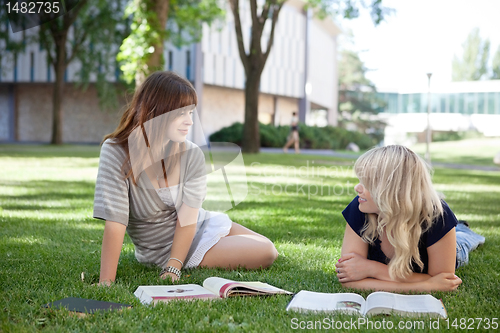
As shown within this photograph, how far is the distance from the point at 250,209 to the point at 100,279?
335 cm

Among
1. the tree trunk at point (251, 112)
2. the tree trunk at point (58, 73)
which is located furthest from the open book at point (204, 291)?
the tree trunk at point (58, 73)

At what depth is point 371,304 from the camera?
2.30 m

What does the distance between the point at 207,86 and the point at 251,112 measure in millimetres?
14096

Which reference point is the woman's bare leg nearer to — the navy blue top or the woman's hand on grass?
the navy blue top

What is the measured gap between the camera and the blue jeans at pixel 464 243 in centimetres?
334

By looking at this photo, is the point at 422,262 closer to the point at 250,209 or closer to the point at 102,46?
the point at 250,209

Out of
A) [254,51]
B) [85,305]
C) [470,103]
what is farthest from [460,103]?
[85,305]

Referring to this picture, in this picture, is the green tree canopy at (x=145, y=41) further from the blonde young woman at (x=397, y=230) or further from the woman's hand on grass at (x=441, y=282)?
the woman's hand on grass at (x=441, y=282)

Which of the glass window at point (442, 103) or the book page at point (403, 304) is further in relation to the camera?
the glass window at point (442, 103)

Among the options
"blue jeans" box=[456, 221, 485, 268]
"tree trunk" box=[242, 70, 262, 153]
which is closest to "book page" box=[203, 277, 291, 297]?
"blue jeans" box=[456, 221, 485, 268]

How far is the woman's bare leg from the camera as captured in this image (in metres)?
3.30

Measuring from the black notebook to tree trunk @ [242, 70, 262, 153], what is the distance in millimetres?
15424

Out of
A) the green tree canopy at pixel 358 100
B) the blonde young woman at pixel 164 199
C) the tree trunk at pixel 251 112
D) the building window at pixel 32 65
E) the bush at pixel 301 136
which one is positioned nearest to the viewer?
the blonde young woman at pixel 164 199

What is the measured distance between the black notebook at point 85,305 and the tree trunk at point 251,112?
15424 mm
